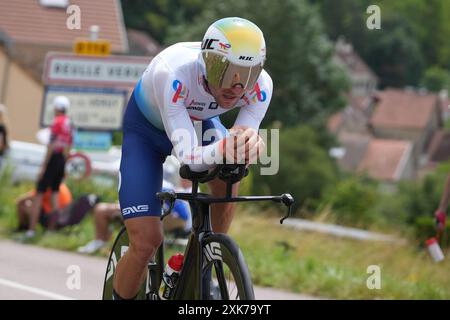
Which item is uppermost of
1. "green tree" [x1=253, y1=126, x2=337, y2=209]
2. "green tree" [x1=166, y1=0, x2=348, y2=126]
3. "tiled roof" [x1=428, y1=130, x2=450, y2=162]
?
"green tree" [x1=166, y1=0, x2=348, y2=126]

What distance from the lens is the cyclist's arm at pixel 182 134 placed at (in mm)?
5273

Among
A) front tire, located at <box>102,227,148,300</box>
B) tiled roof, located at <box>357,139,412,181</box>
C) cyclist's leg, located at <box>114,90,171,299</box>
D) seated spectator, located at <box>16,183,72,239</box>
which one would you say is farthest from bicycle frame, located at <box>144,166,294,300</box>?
tiled roof, located at <box>357,139,412,181</box>

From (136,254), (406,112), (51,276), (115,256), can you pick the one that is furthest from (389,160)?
(136,254)

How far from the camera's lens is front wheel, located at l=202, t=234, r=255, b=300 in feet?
16.4

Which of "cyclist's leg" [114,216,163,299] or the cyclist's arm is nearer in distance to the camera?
the cyclist's arm

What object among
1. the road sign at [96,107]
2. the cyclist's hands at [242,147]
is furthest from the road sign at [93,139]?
the cyclist's hands at [242,147]

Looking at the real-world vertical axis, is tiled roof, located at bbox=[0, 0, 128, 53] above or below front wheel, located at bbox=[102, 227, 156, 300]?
below

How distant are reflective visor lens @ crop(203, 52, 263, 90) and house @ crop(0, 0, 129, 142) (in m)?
42.9

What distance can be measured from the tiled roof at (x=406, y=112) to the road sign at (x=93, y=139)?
124969 millimetres

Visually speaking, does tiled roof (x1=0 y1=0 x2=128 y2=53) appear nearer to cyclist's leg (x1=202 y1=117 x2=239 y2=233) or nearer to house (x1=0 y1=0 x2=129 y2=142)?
house (x1=0 y1=0 x2=129 y2=142)

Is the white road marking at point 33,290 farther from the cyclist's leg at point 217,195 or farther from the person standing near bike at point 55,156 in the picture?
the person standing near bike at point 55,156

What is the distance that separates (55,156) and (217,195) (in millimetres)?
9049
